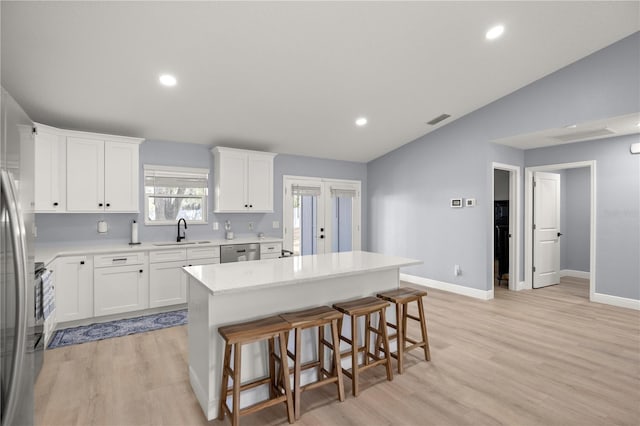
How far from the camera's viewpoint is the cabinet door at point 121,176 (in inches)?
163


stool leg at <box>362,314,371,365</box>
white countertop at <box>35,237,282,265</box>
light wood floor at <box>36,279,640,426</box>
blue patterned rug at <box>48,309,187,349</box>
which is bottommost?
light wood floor at <box>36,279,640,426</box>

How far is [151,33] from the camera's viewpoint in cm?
274

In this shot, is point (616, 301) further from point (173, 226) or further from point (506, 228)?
point (173, 226)

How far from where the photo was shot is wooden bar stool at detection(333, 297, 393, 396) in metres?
2.46

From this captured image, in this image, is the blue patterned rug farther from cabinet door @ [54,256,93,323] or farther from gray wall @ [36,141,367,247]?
gray wall @ [36,141,367,247]

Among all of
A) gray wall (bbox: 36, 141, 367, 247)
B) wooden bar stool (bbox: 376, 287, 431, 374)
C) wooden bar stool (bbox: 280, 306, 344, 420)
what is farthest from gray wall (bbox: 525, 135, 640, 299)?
wooden bar stool (bbox: 280, 306, 344, 420)

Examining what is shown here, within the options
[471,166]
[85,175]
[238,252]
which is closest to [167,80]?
[85,175]

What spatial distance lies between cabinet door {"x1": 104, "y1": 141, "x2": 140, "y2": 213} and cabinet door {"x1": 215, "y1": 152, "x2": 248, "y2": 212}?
3.62ft

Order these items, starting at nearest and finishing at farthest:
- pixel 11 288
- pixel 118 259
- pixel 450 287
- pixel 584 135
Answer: pixel 11 288 < pixel 118 259 < pixel 584 135 < pixel 450 287

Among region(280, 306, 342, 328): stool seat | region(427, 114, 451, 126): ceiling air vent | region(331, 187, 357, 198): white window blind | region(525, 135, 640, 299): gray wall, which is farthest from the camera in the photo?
region(331, 187, 357, 198): white window blind

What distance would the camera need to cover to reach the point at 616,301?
185 inches

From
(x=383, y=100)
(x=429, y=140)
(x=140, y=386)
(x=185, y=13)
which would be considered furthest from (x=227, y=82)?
(x=429, y=140)

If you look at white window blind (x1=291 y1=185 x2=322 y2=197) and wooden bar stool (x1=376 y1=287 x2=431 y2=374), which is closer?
wooden bar stool (x1=376 y1=287 x2=431 y2=374)

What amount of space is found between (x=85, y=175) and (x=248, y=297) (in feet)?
9.93
